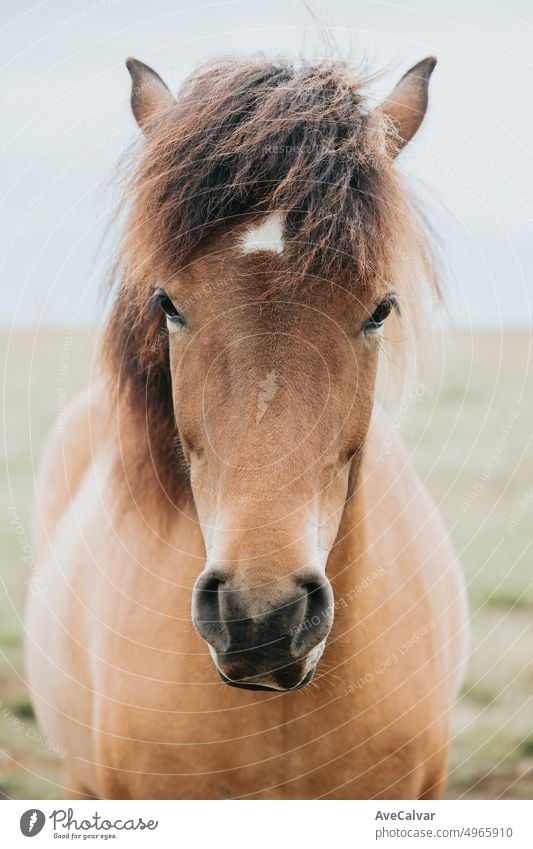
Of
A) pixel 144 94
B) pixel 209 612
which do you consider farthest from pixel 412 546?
pixel 144 94

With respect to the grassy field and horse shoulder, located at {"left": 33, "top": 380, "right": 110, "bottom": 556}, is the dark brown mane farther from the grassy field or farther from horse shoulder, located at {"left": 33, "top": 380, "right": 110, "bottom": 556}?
horse shoulder, located at {"left": 33, "top": 380, "right": 110, "bottom": 556}

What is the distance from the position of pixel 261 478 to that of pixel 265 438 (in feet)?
0.22

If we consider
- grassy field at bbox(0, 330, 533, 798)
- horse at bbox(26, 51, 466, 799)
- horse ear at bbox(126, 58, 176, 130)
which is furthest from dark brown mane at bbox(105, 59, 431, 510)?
grassy field at bbox(0, 330, 533, 798)

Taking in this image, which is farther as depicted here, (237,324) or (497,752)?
(497,752)

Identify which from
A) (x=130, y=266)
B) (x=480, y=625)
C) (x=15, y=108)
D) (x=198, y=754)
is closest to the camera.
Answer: (x=130, y=266)

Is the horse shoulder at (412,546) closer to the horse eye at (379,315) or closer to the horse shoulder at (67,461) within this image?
the horse eye at (379,315)

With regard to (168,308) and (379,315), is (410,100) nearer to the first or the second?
(379,315)

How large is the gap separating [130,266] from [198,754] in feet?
3.14

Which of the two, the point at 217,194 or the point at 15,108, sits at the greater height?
the point at 15,108

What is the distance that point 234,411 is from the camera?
1307 mm

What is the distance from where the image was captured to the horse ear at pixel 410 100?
5.15 ft

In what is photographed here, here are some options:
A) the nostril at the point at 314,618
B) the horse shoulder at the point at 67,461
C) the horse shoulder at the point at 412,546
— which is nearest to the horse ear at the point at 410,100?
the horse shoulder at the point at 412,546

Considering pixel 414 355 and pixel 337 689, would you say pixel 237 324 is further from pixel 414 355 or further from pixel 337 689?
pixel 337 689
